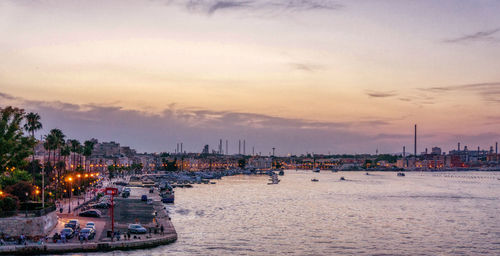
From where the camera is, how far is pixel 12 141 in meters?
47.9

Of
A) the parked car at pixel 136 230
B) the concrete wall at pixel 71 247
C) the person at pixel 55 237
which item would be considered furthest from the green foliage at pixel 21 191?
the concrete wall at pixel 71 247

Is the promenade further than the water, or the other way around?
the water

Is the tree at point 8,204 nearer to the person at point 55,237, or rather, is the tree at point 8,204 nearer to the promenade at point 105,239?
the promenade at point 105,239

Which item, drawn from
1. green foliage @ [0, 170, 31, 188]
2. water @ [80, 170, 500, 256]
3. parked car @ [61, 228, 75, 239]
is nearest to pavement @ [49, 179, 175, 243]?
parked car @ [61, 228, 75, 239]

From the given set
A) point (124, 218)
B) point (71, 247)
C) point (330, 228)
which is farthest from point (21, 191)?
point (330, 228)

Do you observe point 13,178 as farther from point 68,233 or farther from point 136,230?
point 68,233

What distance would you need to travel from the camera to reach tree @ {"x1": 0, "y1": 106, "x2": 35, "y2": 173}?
157 feet

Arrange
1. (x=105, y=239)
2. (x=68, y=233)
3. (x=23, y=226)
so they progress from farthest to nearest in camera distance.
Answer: (x=68, y=233) < (x=105, y=239) < (x=23, y=226)

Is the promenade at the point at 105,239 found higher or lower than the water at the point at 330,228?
higher

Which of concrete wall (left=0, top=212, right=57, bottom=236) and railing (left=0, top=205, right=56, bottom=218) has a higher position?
railing (left=0, top=205, right=56, bottom=218)

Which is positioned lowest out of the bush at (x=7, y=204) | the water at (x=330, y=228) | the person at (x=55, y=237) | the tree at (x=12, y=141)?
the water at (x=330, y=228)

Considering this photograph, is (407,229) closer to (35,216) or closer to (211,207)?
(211,207)

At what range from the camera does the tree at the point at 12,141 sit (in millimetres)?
47719

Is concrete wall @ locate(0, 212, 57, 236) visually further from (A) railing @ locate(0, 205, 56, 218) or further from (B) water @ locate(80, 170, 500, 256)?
(B) water @ locate(80, 170, 500, 256)
